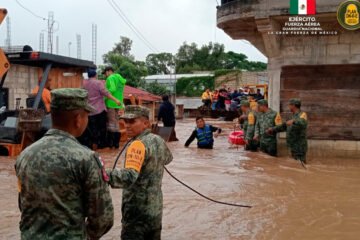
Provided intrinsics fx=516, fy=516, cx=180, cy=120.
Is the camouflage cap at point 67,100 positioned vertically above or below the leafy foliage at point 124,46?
below

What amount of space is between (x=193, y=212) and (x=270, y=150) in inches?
208

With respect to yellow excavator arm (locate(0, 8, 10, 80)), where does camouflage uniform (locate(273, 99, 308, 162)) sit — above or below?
below

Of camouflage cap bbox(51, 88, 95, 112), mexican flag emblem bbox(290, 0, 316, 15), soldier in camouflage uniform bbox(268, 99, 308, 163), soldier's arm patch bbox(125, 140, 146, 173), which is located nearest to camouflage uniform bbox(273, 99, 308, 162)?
soldier in camouflage uniform bbox(268, 99, 308, 163)

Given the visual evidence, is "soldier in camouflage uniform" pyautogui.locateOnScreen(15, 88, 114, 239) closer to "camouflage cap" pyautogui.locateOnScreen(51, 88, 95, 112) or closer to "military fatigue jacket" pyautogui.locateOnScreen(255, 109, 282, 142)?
"camouflage cap" pyautogui.locateOnScreen(51, 88, 95, 112)

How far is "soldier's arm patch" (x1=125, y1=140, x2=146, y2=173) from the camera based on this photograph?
11.6ft

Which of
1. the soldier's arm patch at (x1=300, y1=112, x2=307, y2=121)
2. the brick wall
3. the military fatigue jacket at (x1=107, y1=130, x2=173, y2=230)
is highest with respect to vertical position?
the brick wall

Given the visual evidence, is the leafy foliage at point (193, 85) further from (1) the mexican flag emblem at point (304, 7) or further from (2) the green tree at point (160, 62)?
(1) the mexican flag emblem at point (304, 7)

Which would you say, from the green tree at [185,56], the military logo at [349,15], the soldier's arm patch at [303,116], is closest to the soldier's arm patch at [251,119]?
the soldier's arm patch at [303,116]

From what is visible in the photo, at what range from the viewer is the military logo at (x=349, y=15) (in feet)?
32.3

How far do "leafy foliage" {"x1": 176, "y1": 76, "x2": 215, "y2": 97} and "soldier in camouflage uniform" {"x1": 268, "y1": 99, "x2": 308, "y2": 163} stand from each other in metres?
30.5

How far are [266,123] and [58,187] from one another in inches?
339

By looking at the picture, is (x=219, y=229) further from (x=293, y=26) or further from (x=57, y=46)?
(x=57, y=46)

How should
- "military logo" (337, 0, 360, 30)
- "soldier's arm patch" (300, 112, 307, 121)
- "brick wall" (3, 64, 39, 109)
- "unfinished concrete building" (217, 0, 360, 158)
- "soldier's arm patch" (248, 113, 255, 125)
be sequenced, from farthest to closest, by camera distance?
"brick wall" (3, 64, 39, 109), "soldier's arm patch" (248, 113, 255, 125), "unfinished concrete building" (217, 0, 360, 158), "soldier's arm patch" (300, 112, 307, 121), "military logo" (337, 0, 360, 30)

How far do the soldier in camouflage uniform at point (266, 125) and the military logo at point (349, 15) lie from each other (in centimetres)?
221
